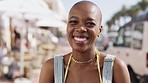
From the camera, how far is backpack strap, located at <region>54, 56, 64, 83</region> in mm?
1502

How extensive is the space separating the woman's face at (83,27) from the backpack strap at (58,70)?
0.12m

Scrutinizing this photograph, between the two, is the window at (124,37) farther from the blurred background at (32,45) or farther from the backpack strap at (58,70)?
the backpack strap at (58,70)

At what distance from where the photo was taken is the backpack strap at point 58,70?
1.50 meters

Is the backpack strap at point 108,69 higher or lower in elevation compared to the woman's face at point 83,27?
lower

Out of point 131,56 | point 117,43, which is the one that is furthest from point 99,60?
point 117,43

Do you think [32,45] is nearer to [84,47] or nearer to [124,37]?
[124,37]

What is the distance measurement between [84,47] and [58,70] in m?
0.18

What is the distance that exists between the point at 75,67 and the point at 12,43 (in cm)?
876

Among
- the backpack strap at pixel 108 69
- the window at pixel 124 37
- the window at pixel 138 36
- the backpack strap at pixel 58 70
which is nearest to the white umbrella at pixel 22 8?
the window at pixel 124 37

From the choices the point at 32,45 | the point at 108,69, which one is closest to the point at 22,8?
the point at 32,45

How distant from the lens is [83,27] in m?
1.46

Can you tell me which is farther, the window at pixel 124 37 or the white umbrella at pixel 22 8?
the window at pixel 124 37

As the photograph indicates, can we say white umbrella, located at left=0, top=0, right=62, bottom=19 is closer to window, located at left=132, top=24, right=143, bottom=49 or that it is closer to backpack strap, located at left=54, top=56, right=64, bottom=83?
window, located at left=132, top=24, right=143, bottom=49

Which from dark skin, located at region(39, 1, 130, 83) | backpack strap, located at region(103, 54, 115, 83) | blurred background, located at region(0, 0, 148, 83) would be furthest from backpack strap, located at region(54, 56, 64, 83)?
→ blurred background, located at region(0, 0, 148, 83)
